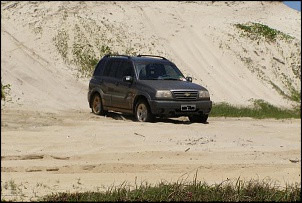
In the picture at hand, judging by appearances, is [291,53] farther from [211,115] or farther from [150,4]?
[211,115]

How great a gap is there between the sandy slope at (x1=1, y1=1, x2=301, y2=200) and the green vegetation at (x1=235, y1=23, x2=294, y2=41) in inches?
23.8

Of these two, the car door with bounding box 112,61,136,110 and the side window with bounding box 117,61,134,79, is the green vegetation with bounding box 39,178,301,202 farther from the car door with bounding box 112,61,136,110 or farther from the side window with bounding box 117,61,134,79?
the side window with bounding box 117,61,134,79

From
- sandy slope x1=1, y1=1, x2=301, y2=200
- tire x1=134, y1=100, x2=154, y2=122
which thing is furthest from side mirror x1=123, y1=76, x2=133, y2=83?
sandy slope x1=1, y1=1, x2=301, y2=200

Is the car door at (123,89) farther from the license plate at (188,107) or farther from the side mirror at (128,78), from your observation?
the license plate at (188,107)

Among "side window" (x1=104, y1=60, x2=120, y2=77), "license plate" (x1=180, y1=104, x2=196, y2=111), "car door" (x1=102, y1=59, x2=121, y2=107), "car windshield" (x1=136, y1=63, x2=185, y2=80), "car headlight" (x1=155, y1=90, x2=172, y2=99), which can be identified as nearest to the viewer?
"car headlight" (x1=155, y1=90, x2=172, y2=99)

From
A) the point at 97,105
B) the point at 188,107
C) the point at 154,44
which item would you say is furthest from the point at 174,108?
the point at 154,44

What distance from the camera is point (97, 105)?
2091 centimetres

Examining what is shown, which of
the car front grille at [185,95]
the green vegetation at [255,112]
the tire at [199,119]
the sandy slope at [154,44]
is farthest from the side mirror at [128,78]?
the sandy slope at [154,44]

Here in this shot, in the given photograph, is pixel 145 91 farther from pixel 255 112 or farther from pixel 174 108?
pixel 255 112

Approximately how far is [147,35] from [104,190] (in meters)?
24.1

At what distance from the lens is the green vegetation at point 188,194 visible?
854 cm

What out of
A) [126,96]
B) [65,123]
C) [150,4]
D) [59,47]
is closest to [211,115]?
[126,96]

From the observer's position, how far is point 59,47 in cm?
2981

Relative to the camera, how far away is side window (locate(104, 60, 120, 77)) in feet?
66.7
